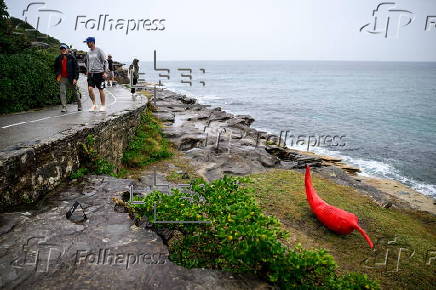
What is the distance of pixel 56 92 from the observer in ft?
40.7

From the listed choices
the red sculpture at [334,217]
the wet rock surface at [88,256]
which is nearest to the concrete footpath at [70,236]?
the wet rock surface at [88,256]

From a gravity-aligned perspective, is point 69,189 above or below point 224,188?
below

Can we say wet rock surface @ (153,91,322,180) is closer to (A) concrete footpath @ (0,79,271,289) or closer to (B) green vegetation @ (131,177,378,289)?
(A) concrete footpath @ (0,79,271,289)

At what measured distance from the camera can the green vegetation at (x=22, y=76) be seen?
9703 millimetres

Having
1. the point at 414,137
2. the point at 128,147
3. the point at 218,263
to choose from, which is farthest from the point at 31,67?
the point at 414,137

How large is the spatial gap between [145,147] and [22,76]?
543cm

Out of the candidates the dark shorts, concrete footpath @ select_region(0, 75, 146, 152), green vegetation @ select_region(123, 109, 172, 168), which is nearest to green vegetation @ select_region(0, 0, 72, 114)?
concrete footpath @ select_region(0, 75, 146, 152)

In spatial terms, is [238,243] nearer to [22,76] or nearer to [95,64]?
[95,64]

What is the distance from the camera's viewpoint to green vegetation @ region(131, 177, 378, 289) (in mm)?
3777

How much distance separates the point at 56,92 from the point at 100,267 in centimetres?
1124

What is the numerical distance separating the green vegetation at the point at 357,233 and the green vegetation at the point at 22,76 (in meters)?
9.88

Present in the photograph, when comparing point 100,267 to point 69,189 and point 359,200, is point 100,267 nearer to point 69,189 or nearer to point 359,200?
point 69,189

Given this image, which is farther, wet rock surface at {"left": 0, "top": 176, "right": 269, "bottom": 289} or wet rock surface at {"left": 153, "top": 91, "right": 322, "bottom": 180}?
wet rock surface at {"left": 153, "top": 91, "right": 322, "bottom": 180}

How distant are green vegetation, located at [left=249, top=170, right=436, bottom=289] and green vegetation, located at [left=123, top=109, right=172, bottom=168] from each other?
15.6 feet
